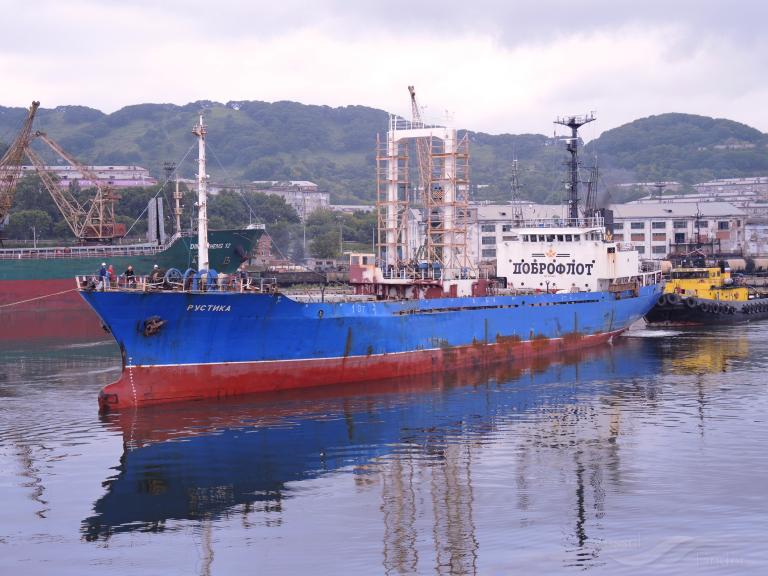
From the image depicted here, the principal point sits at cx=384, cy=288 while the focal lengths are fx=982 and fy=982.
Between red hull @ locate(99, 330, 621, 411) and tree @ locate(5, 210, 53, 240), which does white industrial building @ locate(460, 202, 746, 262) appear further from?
red hull @ locate(99, 330, 621, 411)

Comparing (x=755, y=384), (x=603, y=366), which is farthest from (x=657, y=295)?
(x=755, y=384)

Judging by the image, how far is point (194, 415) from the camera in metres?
29.7

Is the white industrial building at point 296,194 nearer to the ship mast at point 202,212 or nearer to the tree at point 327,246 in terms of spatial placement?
the tree at point 327,246

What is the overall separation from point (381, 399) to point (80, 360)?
1587 cm

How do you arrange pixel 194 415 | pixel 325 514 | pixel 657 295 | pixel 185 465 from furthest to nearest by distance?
pixel 657 295
pixel 194 415
pixel 185 465
pixel 325 514

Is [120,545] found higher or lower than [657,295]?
lower

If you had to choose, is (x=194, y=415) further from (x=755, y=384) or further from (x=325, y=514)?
(x=755, y=384)

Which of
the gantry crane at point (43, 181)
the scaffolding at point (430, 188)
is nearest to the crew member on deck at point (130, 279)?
the scaffolding at point (430, 188)

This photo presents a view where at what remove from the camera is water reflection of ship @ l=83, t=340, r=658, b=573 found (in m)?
20.0

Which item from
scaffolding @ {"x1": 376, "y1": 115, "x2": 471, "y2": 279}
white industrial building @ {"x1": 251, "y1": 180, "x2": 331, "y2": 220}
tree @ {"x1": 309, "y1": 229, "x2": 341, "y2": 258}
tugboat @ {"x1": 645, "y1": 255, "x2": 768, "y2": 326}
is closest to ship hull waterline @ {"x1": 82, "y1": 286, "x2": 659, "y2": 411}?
scaffolding @ {"x1": 376, "y1": 115, "x2": 471, "y2": 279}

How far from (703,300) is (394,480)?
4387 centimetres

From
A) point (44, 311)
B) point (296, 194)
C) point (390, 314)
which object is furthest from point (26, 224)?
point (296, 194)

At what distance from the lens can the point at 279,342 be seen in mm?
32781

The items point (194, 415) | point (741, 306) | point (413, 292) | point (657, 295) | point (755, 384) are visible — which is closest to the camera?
point (194, 415)
